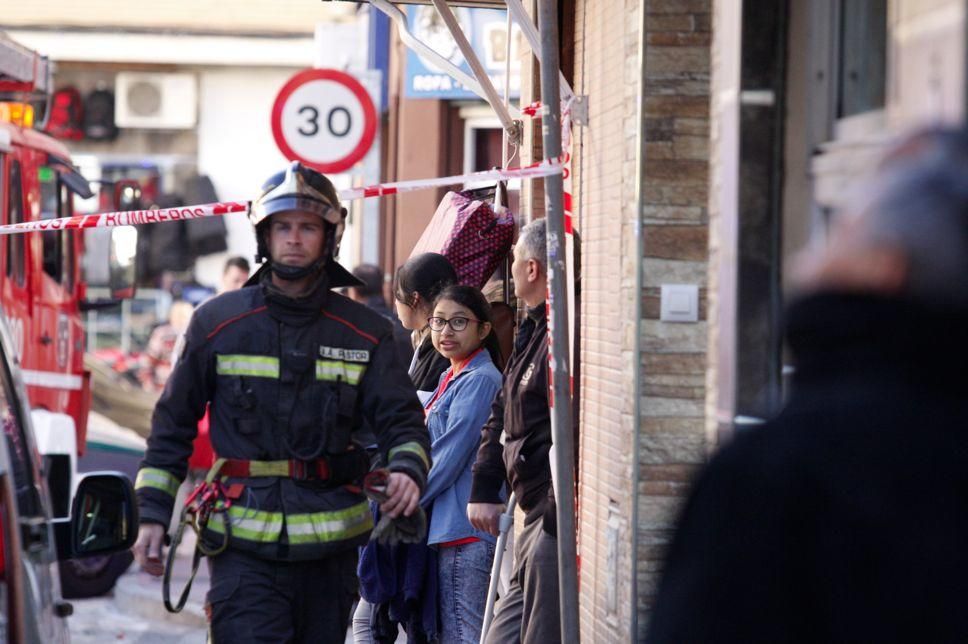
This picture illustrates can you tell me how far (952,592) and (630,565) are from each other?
433 cm

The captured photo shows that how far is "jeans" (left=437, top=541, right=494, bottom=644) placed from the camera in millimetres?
6398

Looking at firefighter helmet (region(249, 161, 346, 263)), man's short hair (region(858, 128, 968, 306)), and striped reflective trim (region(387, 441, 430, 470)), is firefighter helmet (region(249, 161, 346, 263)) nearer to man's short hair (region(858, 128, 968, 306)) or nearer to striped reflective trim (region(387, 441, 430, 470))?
striped reflective trim (region(387, 441, 430, 470))

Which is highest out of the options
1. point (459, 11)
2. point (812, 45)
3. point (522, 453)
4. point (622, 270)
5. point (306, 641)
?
point (459, 11)

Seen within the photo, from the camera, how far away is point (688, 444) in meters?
5.81

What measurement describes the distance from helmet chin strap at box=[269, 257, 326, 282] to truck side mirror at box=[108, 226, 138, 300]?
6.11 metres

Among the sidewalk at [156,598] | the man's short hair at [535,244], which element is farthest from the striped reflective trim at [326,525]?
the sidewalk at [156,598]

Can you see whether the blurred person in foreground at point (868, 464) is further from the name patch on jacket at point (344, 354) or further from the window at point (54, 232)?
the window at point (54, 232)

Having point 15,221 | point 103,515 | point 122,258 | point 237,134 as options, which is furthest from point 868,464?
point 237,134

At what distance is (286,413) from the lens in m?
4.95

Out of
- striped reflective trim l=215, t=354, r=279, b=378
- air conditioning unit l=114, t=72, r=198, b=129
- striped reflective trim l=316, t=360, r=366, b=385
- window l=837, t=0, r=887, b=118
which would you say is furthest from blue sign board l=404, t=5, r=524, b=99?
air conditioning unit l=114, t=72, r=198, b=129

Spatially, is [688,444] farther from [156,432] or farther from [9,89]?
[9,89]

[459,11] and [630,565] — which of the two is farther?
[459,11]

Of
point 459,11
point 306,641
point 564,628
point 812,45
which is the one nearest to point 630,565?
point 564,628

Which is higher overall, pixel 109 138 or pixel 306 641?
A: pixel 109 138
